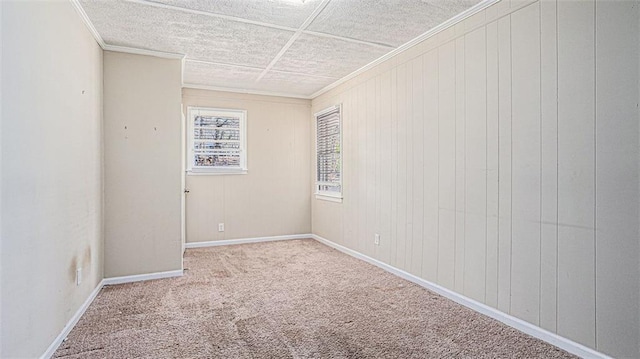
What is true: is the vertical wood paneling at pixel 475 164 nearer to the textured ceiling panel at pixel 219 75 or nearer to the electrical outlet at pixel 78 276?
the textured ceiling panel at pixel 219 75

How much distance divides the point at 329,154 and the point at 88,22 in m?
3.37

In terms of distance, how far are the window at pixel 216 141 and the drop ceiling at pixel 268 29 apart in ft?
3.29

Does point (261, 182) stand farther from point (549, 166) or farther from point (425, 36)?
point (549, 166)

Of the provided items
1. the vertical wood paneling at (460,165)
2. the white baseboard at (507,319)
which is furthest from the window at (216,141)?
the vertical wood paneling at (460,165)

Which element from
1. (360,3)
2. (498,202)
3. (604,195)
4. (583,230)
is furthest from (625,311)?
(360,3)

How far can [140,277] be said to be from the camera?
3676 mm

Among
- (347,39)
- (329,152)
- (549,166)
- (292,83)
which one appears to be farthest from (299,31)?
(329,152)

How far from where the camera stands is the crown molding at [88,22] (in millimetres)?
2615

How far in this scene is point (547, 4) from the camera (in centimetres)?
228

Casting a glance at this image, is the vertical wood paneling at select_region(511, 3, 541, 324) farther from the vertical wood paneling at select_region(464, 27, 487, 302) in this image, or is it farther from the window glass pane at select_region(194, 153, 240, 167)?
the window glass pane at select_region(194, 153, 240, 167)

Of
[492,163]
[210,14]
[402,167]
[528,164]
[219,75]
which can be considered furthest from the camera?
[219,75]

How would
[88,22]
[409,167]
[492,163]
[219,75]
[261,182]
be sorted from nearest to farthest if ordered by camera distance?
[492,163]
[88,22]
[409,167]
[219,75]
[261,182]

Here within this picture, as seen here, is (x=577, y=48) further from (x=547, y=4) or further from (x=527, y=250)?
(x=527, y=250)

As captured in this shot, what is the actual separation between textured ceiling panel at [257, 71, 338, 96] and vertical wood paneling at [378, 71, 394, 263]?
1152mm
